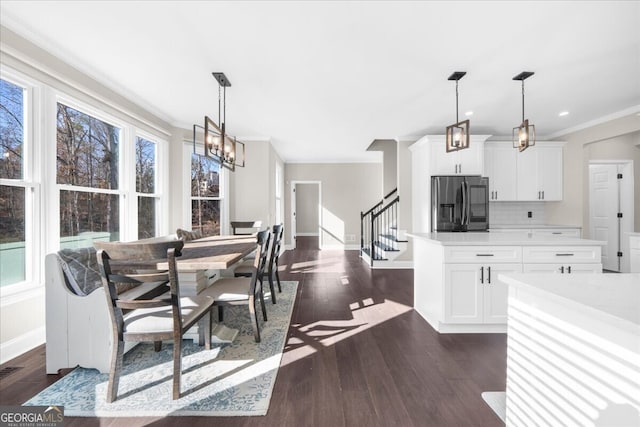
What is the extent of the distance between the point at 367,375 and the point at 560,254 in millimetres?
2042

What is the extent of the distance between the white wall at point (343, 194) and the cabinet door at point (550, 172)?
12.2 feet

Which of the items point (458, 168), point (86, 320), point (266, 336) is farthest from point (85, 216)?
point (458, 168)

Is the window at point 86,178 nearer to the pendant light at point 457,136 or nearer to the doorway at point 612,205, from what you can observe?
the pendant light at point 457,136

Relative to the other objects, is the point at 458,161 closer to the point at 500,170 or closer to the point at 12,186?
the point at 500,170

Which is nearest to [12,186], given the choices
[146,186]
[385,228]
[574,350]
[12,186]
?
[12,186]

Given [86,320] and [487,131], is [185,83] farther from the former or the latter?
[487,131]

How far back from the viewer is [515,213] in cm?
508

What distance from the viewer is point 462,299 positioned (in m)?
2.51

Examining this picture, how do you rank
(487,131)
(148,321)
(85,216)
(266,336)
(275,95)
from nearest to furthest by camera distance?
(148,321), (266,336), (85,216), (275,95), (487,131)

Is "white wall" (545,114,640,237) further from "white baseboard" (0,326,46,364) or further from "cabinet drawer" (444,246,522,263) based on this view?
"white baseboard" (0,326,46,364)

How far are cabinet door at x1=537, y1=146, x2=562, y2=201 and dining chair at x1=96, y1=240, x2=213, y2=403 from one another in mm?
5625

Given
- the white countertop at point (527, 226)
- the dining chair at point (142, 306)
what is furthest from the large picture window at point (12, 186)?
the white countertop at point (527, 226)

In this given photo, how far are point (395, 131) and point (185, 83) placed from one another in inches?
133

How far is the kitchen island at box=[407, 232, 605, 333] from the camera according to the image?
2.43 metres
